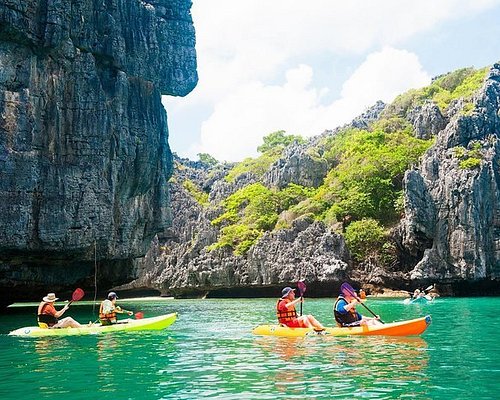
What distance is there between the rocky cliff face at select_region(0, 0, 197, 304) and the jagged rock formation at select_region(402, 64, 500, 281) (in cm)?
2202

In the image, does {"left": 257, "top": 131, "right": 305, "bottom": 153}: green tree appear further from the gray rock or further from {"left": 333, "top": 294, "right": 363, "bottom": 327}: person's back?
{"left": 333, "top": 294, "right": 363, "bottom": 327}: person's back

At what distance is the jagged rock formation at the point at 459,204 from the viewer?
46.8 meters

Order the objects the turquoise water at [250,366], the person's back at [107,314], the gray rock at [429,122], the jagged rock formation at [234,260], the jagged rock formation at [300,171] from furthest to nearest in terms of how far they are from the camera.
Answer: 1. the jagged rock formation at [300,171]
2. the gray rock at [429,122]
3. the jagged rock formation at [234,260]
4. the person's back at [107,314]
5. the turquoise water at [250,366]

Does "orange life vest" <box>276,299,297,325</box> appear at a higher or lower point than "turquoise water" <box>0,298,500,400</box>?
higher

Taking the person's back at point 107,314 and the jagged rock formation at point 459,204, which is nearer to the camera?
the person's back at point 107,314

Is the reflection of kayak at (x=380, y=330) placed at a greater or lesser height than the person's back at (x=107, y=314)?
lesser

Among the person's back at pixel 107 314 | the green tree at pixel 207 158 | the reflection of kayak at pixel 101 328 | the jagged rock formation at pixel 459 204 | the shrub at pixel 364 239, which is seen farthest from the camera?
the green tree at pixel 207 158

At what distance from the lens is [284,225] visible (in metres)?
59.7

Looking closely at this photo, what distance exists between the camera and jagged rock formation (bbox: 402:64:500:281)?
46844mm

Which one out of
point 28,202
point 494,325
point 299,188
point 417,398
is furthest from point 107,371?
point 299,188

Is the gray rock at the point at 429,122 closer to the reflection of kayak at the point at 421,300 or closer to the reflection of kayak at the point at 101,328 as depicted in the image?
the reflection of kayak at the point at 421,300

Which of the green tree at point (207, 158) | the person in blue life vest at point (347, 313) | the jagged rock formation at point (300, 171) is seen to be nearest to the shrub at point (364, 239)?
the jagged rock formation at point (300, 171)

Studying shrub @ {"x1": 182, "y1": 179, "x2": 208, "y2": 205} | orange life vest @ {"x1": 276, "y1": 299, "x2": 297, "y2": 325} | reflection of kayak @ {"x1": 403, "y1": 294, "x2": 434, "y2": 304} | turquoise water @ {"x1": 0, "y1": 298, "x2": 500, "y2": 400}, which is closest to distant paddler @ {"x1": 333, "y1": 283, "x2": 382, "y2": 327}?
turquoise water @ {"x1": 0, "y1": 298, "x2": 500, "y2": 400}

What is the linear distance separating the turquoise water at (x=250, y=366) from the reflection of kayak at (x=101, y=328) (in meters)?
0.76
